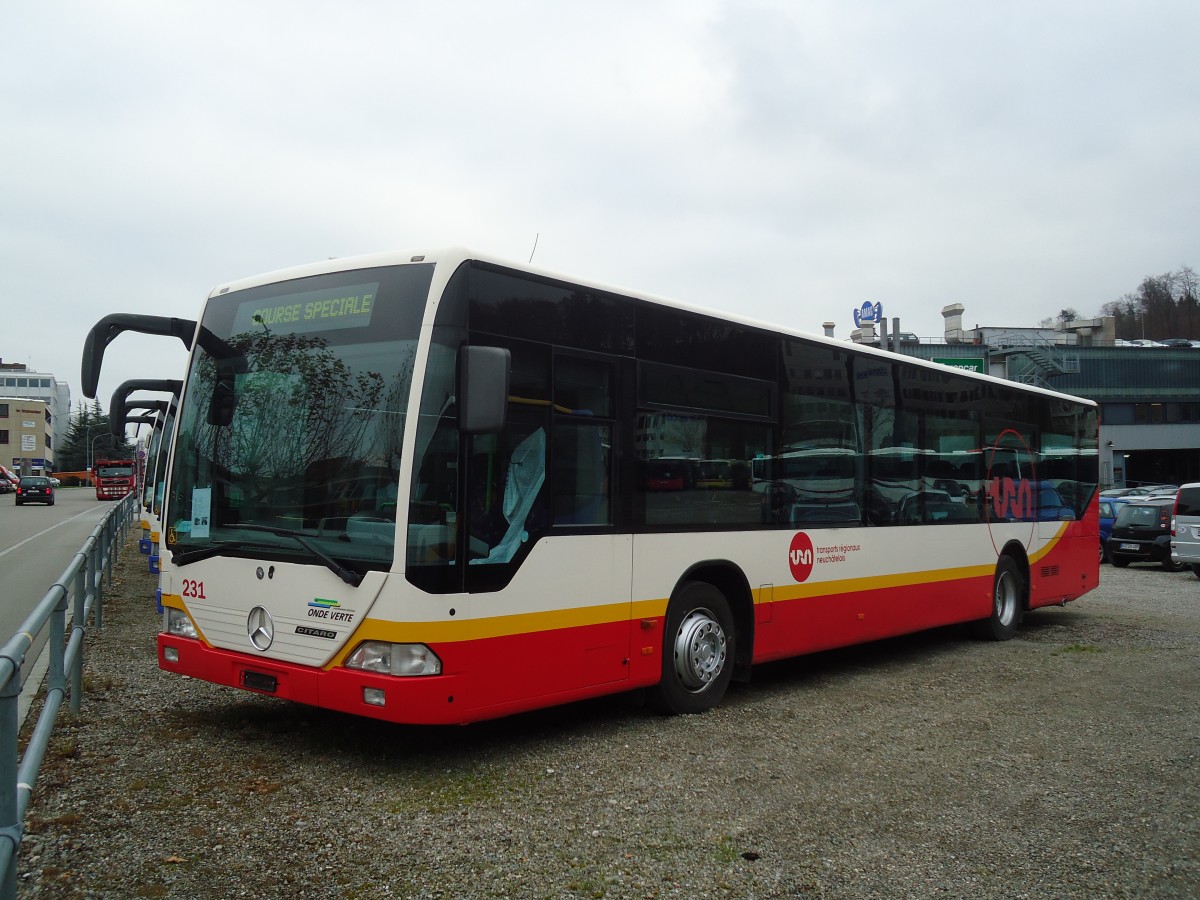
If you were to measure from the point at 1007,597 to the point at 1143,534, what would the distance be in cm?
1412

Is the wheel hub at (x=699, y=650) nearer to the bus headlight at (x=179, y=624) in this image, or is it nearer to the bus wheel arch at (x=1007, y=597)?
the bus headlight at (x=179, y=624)

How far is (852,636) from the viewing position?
29.7 ft

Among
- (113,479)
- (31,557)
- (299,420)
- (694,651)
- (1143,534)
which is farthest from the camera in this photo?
(113,479)

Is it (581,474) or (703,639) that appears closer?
(581,474)

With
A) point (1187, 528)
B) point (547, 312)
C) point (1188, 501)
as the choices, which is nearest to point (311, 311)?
point (547, 312)

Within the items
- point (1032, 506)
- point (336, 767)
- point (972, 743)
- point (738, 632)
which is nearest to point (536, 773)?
point (336, 767)

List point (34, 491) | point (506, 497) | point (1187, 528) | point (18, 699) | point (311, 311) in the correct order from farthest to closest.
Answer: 1. point (34, 491)
2. point (1187, 528)
3. point (311, 311)
4. point (506, 497)
5. point (18, 699)

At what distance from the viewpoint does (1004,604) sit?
38.8ft

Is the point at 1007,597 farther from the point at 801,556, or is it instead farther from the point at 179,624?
the point at 179,624

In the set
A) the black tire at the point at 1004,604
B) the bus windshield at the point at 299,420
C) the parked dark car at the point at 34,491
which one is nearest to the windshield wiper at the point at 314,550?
the bus windshield at the point at 299,420

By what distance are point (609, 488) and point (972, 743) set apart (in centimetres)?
296

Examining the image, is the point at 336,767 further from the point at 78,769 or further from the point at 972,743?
the point at 972,743

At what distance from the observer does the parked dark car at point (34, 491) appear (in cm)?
5172

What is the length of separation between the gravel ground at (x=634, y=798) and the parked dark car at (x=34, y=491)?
5013 centimetres
